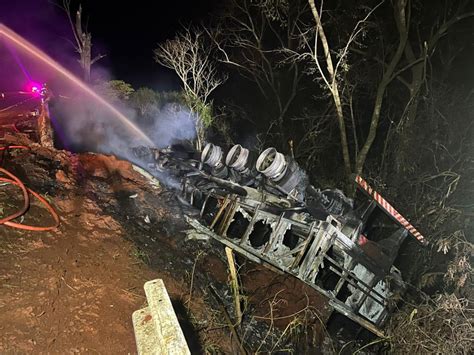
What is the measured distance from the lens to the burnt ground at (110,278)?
381cm

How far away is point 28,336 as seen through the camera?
348 centimetres

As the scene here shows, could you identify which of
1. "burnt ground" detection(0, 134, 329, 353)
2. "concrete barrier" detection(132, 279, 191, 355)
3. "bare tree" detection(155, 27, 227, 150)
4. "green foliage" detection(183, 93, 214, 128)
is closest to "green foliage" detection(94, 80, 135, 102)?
"bare tree" detection(155, 27, 227, 150)

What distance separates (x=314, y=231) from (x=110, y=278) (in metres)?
3.51

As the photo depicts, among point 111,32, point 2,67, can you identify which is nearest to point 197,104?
point 2,67

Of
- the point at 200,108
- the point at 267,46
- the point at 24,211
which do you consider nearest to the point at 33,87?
the point at 200,108

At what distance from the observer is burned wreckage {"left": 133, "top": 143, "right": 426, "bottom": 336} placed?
588 centimetres

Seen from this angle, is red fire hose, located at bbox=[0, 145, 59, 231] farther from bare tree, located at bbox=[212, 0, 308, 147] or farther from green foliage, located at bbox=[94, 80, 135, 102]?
bare tree, located at bbox=[212, 0, 308, 147]

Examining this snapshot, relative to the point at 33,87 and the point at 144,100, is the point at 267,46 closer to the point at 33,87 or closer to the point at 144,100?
the point at 144,100

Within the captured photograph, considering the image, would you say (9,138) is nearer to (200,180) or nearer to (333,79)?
(200,180)

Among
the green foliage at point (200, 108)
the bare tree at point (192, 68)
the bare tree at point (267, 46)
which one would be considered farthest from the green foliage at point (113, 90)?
the bare tree at point (267, 46)

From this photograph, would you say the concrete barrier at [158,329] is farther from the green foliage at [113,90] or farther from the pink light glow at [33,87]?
the pink light glow at [33,87]

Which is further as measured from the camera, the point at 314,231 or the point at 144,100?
the point at 144,100

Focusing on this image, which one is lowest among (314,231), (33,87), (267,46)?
(33,87)

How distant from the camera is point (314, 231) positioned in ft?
19.1
